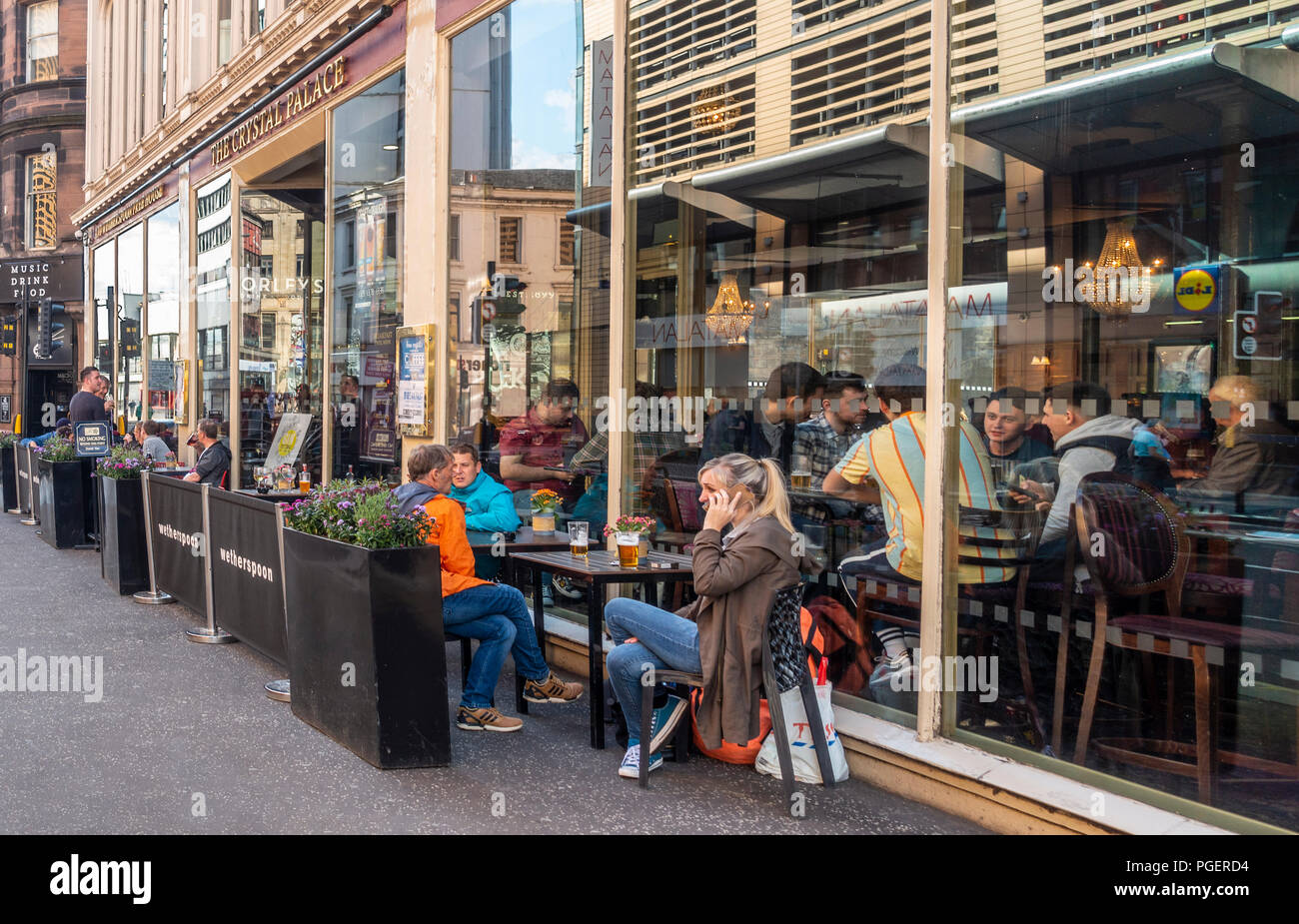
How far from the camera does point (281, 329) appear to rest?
15656 mm

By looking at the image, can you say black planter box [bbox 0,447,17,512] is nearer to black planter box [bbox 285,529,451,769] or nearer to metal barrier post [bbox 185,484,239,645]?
metal barrier post [bbox 185,484,239,645]

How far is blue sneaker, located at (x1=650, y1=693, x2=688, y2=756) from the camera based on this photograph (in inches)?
222

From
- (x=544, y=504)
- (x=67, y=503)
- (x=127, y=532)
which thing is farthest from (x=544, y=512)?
(x=67, y=503)

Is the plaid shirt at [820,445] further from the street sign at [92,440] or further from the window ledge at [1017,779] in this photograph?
the street sign at [92,440]

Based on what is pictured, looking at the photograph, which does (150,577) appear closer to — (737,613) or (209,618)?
(209,618)

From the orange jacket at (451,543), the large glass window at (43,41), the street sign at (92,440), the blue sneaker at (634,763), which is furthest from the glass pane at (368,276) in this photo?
the large glass window at (43,41)

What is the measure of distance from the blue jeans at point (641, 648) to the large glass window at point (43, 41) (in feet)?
114

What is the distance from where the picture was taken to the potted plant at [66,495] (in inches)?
553

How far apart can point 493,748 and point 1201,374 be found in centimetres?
567

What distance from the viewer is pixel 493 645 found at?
630 centimetres
